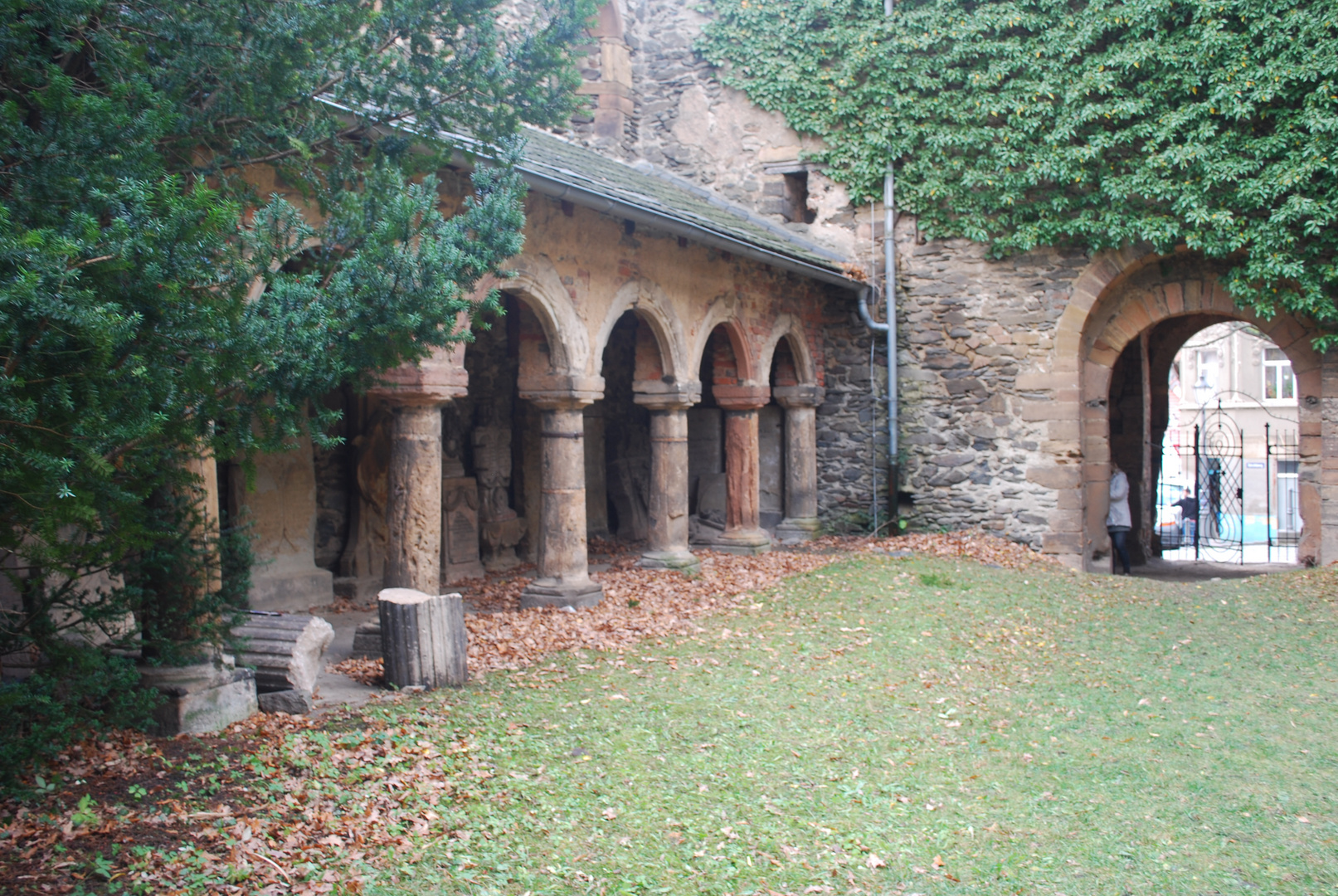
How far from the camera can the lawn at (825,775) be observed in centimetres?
359

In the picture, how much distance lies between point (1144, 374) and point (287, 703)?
1376 cm

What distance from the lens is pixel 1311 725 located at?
5500 mm

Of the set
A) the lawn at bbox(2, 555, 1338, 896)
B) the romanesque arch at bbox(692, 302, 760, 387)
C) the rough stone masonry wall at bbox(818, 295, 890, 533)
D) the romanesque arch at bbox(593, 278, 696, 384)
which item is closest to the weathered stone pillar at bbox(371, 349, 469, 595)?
the lawn at bbox(2, 555, 1338, 896)

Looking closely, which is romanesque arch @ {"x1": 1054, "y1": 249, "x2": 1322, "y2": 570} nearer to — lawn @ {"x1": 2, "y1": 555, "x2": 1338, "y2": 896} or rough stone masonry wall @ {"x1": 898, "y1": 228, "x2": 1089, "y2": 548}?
rough stone masonry wall @ {"x1": 898, "y1": 228, "x2": 1089, "y2": 548}

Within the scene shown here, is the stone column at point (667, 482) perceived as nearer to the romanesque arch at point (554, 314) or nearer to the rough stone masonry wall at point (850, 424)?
the romanesque arch at point (554, 314)

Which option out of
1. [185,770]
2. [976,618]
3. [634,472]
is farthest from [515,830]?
[634,472]

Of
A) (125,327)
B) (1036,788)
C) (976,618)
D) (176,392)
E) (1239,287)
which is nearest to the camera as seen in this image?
(125,327)

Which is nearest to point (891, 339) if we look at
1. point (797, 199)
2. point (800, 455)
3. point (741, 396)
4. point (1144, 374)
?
point (800, 455)

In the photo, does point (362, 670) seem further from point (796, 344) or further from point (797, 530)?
point (796, 344)

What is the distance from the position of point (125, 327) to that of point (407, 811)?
7.52ft

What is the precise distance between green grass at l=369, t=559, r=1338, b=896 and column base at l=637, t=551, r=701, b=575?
5.68 ft

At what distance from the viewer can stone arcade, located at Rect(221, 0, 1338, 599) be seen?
320 inches

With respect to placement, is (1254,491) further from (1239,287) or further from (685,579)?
(685,579)

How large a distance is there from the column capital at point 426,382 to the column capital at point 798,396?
6.42m
